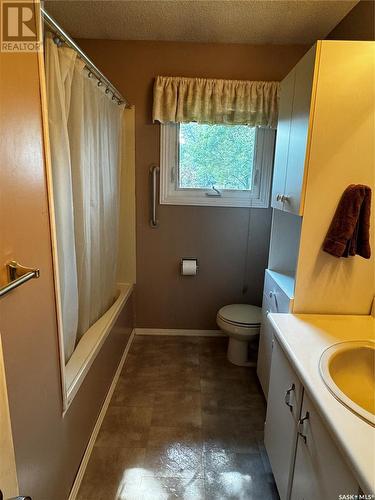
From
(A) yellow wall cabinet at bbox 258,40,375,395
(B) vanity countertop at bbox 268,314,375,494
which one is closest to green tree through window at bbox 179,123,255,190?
(A) yellow wall cabinet at bbox 258,40,375,395

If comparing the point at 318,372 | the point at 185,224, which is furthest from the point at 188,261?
the point at 318,372

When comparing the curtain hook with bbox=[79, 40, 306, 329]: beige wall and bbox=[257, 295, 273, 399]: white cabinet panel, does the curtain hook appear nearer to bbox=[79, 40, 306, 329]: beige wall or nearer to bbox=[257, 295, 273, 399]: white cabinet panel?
bbox=[79, 40, 306, 329]: beige wall

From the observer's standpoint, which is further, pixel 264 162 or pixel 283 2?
pixel 264 162

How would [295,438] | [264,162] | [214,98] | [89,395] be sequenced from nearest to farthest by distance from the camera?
[295,438]
[89,395]
[214,98]
[264,162]

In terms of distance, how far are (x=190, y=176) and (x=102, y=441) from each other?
2.00 m

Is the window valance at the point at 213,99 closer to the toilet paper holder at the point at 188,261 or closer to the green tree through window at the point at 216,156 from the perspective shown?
the green tree through window at the point at 216,156

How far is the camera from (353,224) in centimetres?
138

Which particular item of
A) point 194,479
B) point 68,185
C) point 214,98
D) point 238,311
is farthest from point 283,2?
point 194,479

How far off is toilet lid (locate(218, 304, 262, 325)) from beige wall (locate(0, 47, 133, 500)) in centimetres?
141

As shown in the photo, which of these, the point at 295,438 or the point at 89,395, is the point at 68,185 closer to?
the point at 89,395

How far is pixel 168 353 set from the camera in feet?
8.50

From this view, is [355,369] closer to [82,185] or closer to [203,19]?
[82,185]

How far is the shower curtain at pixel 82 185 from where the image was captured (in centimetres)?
135

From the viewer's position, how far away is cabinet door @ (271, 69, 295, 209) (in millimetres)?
1687
